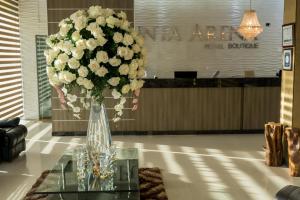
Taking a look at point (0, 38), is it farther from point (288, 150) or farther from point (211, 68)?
point (288, 150)

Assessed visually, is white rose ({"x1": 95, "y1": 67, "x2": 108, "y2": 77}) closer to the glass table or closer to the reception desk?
the glass table

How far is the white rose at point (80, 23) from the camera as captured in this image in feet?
11.3

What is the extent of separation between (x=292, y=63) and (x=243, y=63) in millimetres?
3976

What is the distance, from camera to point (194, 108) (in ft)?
26.2

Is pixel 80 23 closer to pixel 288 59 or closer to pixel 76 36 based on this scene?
pixel 76 36

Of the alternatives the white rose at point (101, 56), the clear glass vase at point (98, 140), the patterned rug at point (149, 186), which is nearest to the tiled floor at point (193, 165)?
the patterned rug at point (149, 186)

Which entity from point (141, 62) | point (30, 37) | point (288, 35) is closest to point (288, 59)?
point (288, 35)

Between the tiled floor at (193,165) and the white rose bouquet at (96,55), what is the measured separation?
173 cm

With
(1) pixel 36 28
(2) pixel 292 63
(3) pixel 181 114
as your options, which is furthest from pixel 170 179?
(1) pixel 36 28

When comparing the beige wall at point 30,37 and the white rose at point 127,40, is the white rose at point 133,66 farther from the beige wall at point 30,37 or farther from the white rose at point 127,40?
the beige wall at point 30,37

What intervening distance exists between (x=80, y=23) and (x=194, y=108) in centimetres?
489

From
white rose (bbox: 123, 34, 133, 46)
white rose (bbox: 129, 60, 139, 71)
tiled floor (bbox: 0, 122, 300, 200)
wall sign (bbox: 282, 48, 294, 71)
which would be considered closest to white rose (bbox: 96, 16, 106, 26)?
white rose (bbox: 123, 34, 133, 46)

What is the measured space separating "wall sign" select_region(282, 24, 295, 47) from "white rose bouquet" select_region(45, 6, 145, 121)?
283 centimetres

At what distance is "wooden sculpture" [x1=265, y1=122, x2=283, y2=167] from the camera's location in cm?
561
